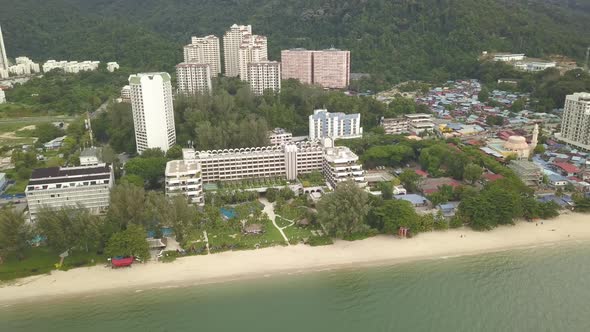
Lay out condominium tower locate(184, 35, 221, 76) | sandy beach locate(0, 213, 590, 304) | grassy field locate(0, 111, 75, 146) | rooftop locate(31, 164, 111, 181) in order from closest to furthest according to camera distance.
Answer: sandy beach locate(0, 213, 590, 304) → rooftop locate(31, 164, 111, 181) → grassy field locate(0, 111, 75, 146) → condominium tower locate(184, 35, 221, 76)

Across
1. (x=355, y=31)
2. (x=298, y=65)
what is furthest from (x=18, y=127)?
(x=355, y=31)

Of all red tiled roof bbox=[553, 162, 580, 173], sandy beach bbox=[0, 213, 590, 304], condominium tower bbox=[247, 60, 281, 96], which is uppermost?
condominium tower bbox=[247, 60, 281, 96]

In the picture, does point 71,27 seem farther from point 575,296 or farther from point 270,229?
point 575,296

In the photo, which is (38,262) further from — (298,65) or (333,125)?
(298,65)

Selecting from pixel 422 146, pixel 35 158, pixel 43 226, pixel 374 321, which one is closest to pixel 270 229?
pixel 374 321

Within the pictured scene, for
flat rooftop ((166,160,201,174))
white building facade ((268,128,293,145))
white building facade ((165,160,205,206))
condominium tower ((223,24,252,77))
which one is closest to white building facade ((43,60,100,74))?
condominium tower ((223,24,252,77))

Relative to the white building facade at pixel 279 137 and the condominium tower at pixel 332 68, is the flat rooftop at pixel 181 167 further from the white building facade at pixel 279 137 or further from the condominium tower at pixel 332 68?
the condominium tower at pixel 332 68

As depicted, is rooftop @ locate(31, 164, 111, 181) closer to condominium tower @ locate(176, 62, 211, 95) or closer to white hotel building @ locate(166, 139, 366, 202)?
white hotel building @ locate(166, 139, 366, 202)
